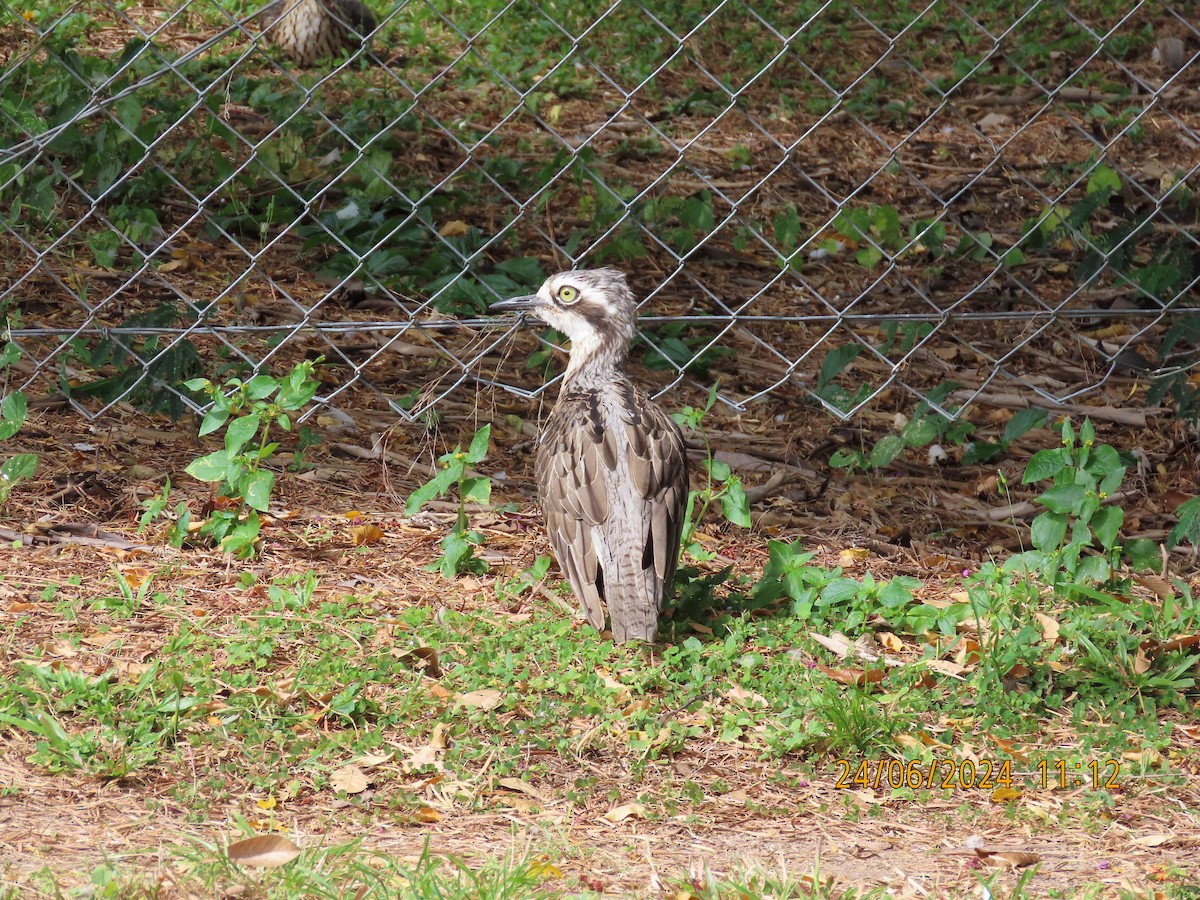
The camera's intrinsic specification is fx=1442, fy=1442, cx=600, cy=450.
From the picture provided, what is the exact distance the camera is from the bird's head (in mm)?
5434

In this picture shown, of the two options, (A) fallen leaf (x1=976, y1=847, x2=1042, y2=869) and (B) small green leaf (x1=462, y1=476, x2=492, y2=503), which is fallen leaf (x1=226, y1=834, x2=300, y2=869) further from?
(B) small green leaf (x1=462, y1=476, x2=492, y2=503)

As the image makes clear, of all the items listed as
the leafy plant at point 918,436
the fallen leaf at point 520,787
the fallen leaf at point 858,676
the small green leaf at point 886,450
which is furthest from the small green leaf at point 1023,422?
the fallen leaf at point 520,787

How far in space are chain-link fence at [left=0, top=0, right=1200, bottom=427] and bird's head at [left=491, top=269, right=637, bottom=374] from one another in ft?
0.73

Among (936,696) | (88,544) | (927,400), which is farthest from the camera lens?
(927,400)

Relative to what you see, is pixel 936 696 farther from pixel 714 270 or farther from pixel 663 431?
pixel 714 270

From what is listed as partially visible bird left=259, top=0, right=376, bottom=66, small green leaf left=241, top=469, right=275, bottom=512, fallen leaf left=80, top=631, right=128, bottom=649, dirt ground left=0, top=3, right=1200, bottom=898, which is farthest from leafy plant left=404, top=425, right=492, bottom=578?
partially visible bird left=259, top=0, right=376, bottom=66

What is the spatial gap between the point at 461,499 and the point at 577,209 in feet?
9.70

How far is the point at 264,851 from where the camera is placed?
3186mm

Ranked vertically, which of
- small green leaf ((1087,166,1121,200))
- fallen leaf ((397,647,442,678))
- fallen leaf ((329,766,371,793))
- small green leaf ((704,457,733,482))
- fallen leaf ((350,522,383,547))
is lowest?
fallen leaf ((329,766,371,793))

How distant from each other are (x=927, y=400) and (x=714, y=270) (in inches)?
72.5

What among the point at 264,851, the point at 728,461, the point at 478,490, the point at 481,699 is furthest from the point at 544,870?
the point at 728,461

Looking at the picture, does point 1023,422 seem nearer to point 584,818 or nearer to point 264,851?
point 584,818

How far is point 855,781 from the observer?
12.4 feet

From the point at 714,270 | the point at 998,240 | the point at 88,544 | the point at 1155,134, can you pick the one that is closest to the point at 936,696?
the point at 88,544
